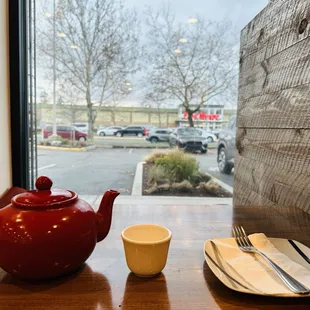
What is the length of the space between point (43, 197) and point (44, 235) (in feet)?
0.30

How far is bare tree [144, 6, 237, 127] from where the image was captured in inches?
73.4

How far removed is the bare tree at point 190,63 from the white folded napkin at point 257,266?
1.32m

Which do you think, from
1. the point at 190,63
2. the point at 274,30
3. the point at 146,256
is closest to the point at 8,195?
the point at 146,256

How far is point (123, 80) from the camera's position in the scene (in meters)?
1.91

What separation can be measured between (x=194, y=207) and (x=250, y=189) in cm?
25

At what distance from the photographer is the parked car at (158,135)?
6.36ft

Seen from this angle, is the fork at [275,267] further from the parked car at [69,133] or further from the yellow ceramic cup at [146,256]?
the parked car at [69,133]

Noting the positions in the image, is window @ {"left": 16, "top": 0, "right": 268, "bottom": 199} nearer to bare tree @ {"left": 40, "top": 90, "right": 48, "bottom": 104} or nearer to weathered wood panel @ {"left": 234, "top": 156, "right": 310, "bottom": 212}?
bare tree @ {"left": 40, "top": 90, "right": 48, "bottom": 104}

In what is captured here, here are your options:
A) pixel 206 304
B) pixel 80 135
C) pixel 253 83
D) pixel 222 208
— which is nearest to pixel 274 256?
pixel 206 304

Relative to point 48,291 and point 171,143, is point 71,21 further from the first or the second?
point 48,291

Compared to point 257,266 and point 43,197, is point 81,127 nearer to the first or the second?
point 43,197

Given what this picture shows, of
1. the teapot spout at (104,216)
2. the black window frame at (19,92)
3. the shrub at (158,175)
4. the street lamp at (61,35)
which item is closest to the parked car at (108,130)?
the shrub at (158,175)

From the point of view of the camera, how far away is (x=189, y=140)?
1.95 m

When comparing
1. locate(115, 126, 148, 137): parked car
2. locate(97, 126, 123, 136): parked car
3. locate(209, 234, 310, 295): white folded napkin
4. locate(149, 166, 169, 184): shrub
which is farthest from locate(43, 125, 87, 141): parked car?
locate(209, 234, 310, 295): white folded napkin
